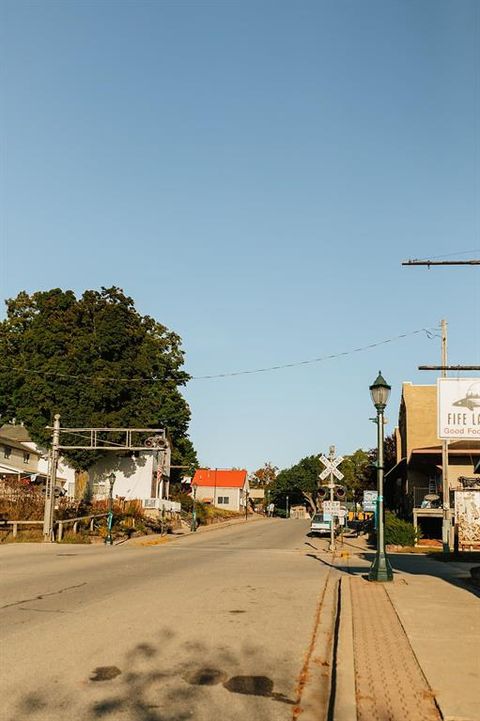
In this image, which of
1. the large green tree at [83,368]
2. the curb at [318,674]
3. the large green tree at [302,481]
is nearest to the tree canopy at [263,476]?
the large green tree at [302,481]

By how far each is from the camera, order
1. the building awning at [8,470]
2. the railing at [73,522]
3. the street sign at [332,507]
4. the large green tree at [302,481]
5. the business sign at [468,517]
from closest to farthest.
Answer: the business sign at [468,517], the street sign at [332,507], the railing at [73,522], the building awning at [8,470], the large green tree at [302,481]

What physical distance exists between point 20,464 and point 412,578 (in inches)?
1890

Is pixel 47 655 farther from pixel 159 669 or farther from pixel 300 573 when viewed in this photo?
pixel 300 573

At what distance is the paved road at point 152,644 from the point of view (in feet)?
20.1

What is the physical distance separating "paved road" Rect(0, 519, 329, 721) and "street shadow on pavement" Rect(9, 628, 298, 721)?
1cm

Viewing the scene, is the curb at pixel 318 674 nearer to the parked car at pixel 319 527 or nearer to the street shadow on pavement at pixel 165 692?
the street shadow on pavement at pixel 165 692

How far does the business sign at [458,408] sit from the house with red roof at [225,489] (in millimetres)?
87654

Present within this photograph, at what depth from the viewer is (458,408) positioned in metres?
16.5

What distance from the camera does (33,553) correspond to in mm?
23938

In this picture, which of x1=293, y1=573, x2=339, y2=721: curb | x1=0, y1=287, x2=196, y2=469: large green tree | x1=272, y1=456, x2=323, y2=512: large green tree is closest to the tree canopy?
x1=272, y1=456, x2=323, y2=512: large green tree

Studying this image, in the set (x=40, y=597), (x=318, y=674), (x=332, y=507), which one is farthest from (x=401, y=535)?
(x=318, y=674)

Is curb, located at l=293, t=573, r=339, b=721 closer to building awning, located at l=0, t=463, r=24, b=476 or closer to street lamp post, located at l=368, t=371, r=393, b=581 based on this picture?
street lamp post, located at l=368, t=371, r=393, b=581

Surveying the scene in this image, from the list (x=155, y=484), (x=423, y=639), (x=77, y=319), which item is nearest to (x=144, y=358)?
(x=77, y=319)

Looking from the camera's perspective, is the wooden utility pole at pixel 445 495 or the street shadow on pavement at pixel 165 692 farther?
the wooden utility pole at pixel 445 495
